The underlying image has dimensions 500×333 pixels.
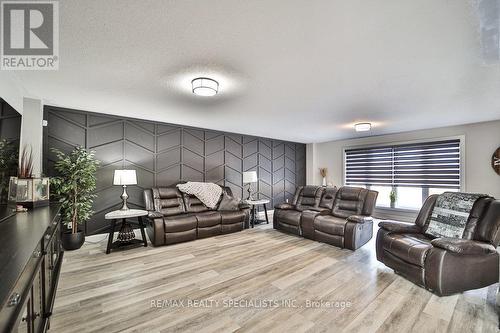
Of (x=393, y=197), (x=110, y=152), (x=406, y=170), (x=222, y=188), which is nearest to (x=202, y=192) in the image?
(x=222, y=188)

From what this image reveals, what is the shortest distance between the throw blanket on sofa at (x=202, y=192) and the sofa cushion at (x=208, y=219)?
0.39 metres

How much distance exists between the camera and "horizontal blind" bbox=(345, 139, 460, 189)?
15.8ft

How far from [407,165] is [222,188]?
479 centimetres

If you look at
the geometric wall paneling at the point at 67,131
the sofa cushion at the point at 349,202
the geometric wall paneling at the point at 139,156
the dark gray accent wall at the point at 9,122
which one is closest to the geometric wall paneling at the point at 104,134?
the geometric wall paneling at the point at 67,131

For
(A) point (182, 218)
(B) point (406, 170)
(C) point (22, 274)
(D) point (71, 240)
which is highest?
(B) point (406, 170)

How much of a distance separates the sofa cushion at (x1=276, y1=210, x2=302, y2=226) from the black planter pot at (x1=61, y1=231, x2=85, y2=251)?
12.0 feet

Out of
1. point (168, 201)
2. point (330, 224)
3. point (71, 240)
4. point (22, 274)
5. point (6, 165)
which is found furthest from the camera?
point (168, 201)

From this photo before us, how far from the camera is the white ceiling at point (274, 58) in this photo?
145cm

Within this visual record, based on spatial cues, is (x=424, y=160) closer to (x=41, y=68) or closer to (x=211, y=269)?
(x=211, y=269)

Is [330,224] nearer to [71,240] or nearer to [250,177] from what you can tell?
[250,177]

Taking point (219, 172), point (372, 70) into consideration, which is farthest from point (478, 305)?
point (219, 172)

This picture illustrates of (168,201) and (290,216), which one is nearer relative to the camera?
(168,201)

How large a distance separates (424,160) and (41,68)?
23.6ft

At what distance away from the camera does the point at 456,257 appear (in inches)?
85.9
